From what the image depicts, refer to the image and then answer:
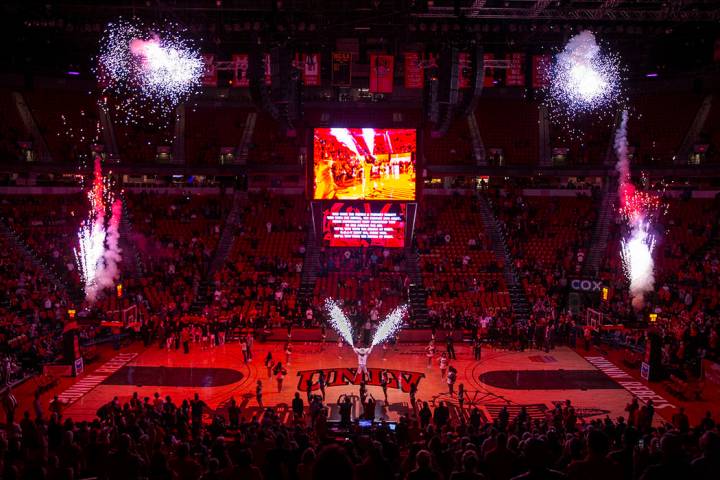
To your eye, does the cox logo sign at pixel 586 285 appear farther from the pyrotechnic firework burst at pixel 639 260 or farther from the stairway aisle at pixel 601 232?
the stairway aisle at pixel 601 232

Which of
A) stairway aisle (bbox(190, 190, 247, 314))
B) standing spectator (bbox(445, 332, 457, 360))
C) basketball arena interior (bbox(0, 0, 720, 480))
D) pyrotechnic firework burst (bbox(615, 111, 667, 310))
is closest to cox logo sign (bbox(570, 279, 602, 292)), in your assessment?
basketball arena interior (bbox(0, 0, 720, 480))

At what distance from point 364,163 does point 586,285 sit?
11.7m

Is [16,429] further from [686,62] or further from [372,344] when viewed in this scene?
[686,62]

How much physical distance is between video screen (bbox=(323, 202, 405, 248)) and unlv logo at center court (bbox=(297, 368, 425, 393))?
623cm

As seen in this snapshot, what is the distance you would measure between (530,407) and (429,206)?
18.6 meters

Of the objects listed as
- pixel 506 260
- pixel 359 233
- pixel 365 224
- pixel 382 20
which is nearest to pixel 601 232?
pixel 506 260

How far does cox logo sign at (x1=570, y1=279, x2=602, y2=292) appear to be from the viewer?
28.4 m

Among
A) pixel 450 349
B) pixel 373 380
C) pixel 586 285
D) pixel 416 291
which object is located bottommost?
pixel 373 380

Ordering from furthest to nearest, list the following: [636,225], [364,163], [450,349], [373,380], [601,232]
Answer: [636,225] → [601,232] → [364,163] → [450,349] → [373,380]

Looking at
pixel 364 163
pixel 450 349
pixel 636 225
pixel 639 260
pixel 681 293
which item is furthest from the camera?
pixel 636 225

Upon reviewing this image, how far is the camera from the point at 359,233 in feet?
89.4

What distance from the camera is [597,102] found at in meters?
40.3

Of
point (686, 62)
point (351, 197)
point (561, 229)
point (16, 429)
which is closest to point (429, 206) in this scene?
point (561, 229)

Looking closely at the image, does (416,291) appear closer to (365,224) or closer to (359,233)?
(359,233)
